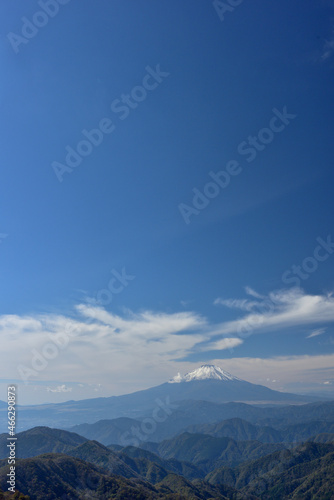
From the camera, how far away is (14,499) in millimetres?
102188

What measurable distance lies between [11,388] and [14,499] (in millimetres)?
58516

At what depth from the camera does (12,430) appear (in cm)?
7525

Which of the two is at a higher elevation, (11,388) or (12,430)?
(11,388)

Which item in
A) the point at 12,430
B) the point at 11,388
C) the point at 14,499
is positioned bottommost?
the point at 14,499

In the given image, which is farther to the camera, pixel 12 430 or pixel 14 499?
pixel 14 499

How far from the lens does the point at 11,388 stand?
7119 centimetres

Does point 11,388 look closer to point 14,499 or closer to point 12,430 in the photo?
point 12,430

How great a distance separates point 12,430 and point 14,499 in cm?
4681

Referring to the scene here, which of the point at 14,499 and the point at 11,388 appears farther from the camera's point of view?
the point at 14,499

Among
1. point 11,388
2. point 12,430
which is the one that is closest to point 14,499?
point 12,430

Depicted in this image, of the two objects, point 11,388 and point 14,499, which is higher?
point 11,388

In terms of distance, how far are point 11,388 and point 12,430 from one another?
40.0 ft
